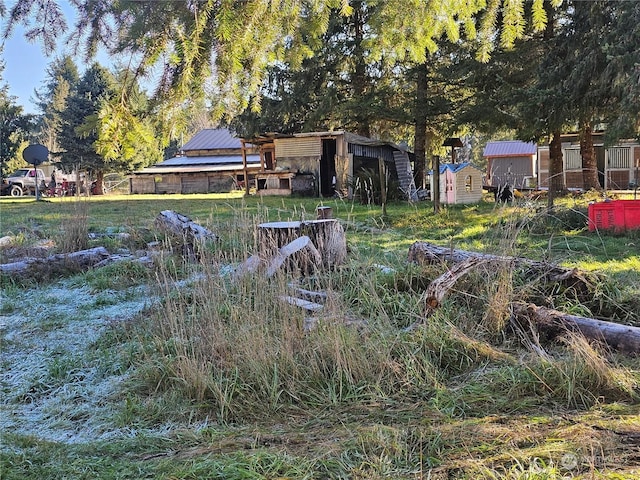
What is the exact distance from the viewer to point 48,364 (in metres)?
3.38

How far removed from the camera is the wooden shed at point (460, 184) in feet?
57.6

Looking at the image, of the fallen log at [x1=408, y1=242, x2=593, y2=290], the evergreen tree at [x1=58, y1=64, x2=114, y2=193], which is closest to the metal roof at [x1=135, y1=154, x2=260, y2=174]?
the evergreen tree at [x1=58, y1=64, x2=114, y2=193]

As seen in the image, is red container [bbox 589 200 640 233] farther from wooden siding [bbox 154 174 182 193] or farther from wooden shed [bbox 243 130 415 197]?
wooden siding [bbox 154 174 182 193]

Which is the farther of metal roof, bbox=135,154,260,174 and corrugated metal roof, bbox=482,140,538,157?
corrugated metal roof, bbox=482,140,538,157

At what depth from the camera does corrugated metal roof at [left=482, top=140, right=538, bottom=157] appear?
110ft

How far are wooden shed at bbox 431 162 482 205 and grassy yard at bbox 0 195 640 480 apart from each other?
1325 cm

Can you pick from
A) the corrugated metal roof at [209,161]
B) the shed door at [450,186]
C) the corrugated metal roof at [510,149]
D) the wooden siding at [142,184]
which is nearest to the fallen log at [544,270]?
the shed door at [450,186]

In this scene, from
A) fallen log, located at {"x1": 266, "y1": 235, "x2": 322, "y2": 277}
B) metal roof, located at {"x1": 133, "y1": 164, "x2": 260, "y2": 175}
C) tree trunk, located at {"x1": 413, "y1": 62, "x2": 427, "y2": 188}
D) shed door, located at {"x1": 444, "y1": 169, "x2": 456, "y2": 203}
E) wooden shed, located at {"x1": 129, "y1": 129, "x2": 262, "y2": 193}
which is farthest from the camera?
metal roof, located at {"x1": 133, "y1": 164, "x2": 260, "y2": 175}

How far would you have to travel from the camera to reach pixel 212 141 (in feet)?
123

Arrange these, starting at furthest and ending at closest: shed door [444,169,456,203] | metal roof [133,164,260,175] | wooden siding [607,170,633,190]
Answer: metal roof [133,164,260,175]
wooden siding [607,170,633,190]
shed door [444,169,456,203]

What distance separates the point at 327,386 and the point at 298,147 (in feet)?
59.1

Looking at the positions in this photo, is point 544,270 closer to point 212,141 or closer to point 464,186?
point 464,186

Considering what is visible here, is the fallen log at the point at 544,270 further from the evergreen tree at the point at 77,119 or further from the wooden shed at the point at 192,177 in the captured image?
the evergreen tree at the point at 77,119

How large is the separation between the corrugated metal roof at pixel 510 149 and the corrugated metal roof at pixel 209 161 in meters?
16.6
